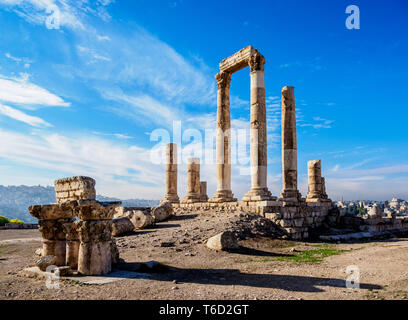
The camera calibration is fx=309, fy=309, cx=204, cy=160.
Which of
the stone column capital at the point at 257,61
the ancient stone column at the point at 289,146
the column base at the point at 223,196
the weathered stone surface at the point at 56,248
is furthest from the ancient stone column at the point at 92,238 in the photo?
the ancient stone column at the point at 289,146

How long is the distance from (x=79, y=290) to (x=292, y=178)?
649 inches

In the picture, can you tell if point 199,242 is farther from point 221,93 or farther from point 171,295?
point 221,93

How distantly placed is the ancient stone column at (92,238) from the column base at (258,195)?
1161 cm

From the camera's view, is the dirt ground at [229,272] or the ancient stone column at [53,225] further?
the ancient stone column at [53,225]

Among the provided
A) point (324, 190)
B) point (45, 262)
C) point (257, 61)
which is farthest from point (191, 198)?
point (45, 262)

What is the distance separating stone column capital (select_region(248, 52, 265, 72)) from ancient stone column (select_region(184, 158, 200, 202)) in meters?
9.76

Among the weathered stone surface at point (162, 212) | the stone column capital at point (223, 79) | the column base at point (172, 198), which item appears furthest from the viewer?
the column base at point (172, 198)

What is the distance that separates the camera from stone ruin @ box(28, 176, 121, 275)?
306 inches

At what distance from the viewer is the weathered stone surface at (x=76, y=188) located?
8250 mm

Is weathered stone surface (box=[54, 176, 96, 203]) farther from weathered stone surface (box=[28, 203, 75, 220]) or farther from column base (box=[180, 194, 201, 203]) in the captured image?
column base (box=[180, 194, 201, 203])

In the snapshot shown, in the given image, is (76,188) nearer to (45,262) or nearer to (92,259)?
(92,259)

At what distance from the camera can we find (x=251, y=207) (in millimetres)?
17859

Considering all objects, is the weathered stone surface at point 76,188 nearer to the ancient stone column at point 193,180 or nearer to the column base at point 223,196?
the column base at point 223,196

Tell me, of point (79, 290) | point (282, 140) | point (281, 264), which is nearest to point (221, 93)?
point (282, 140)
